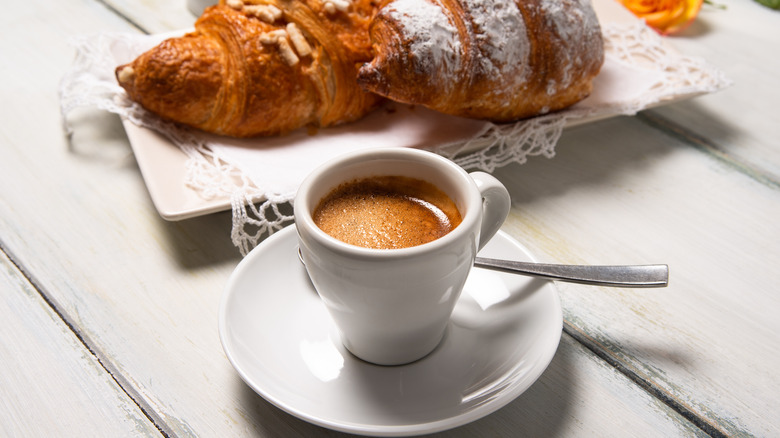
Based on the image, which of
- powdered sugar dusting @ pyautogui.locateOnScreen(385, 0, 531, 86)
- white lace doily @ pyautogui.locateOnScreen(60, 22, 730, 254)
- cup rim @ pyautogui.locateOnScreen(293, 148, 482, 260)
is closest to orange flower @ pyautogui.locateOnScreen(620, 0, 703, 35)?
white lace doily @ pyautogui.locateOnScreen(60, 22, 730, 254)

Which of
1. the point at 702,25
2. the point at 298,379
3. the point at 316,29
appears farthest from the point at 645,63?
the point at 298,379

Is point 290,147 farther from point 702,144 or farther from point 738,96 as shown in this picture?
point 738,96

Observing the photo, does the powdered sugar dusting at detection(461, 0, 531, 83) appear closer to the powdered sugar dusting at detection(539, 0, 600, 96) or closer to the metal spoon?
the powdered sugar dusting at detection(539, 0, 600, 96)

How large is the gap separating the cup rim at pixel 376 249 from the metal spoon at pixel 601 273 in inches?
6.0

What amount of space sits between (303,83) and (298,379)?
647mm

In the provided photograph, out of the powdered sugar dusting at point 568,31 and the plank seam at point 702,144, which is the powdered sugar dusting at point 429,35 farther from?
the plank seam at point 702,144

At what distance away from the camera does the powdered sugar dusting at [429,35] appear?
1.12 m

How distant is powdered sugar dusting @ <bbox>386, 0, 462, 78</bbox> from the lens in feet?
3.67

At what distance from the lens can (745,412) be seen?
81 centimetres

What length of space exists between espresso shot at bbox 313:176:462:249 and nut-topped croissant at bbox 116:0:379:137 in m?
0.47

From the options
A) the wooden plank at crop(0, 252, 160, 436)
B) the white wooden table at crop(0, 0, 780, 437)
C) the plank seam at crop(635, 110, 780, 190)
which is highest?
the plank seam at crop(635, 110, 780, 190)

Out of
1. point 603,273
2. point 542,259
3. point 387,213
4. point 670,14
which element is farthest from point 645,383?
point 670,14

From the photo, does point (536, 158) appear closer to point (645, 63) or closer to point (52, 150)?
point (645, 63)

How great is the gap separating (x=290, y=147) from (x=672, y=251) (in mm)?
677
